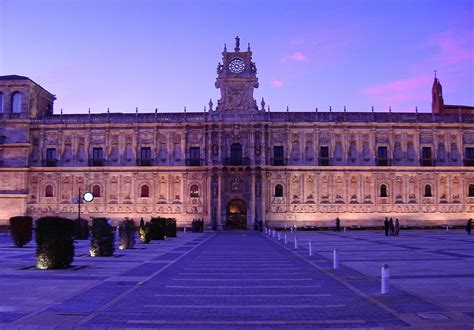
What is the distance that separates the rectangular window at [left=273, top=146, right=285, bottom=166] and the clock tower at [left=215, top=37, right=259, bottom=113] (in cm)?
510

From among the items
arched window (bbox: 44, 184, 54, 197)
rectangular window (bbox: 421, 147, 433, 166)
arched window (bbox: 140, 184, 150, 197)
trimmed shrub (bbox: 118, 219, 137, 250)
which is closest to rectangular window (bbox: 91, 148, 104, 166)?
arched window (bbox: 140, 184, 150, 197)

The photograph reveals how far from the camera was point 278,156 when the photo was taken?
2589 inches

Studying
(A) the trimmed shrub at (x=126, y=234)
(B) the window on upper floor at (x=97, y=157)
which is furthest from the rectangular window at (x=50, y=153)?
(A) the trimmed shrub at (x=126, y=234)

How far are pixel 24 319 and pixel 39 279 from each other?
6598 mm

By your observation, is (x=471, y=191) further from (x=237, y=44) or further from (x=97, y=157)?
(x=97, y=157)

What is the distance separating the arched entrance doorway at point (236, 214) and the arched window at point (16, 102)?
27.3m

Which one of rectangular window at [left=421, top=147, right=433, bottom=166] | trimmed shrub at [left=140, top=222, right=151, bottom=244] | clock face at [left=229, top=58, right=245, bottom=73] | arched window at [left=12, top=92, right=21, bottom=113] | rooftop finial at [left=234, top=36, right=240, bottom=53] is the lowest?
trimmed shrub at [left=140, top=222, right=151, bottom=244]

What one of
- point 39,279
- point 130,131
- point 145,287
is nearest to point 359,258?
point 145,287

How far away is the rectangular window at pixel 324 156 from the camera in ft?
216

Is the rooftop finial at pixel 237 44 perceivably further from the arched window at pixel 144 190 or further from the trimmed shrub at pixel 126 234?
the trimmed shrub at pixel 126 234

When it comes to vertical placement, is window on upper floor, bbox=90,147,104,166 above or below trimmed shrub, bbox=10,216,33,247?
above

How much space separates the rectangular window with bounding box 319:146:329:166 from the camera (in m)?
65.7

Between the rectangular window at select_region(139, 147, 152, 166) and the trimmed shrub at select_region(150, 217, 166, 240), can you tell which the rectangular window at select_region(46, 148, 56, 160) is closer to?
the rectangular window at select_region(139, 147, 152, 166)

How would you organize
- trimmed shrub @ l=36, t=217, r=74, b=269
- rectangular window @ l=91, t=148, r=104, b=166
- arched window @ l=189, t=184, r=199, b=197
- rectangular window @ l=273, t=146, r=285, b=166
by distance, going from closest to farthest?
trimmed shrub @ l=36, t=217, r=74, b=269
rectangular window @ l=273, t=146, r=285, b=166
arched window @ l=189, t=184, r=199, b=197
rectangular window @ l=91, t=148, r=104, b=166
